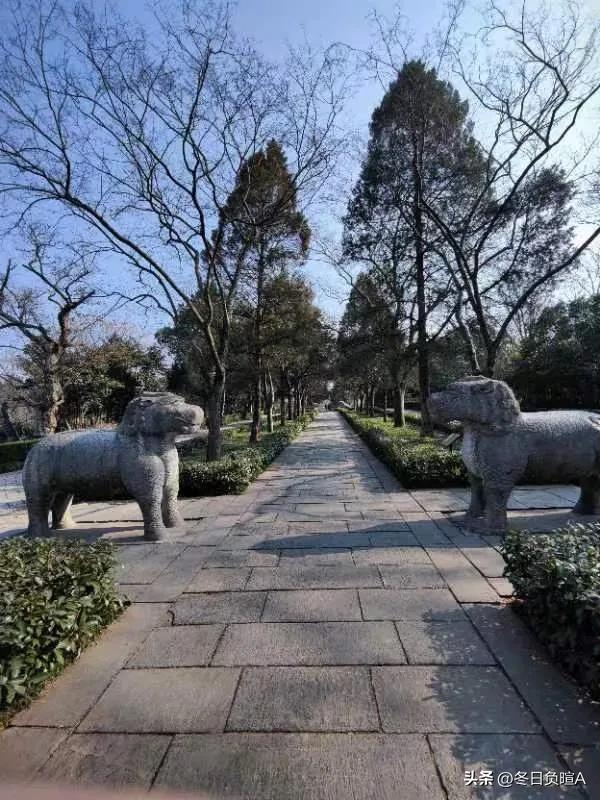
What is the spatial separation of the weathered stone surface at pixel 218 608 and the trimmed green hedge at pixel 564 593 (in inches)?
74.8

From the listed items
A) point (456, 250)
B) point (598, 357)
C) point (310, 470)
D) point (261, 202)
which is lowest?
point (310, 470)

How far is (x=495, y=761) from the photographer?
5.79ft

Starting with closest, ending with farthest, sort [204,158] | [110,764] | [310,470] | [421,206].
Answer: [110,764] → [204,158] → [310,470] → [421,206]

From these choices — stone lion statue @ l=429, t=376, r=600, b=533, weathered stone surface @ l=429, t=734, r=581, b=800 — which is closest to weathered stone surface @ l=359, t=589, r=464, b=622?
weathered stone surface @ l=429, t=734, r=581, b=800

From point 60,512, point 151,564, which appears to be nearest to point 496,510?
point 151,564

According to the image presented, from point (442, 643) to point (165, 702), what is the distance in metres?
1.70

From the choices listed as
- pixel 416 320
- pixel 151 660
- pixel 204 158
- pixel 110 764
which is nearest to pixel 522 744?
pixel 110 764

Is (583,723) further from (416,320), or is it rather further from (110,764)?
(416,320)

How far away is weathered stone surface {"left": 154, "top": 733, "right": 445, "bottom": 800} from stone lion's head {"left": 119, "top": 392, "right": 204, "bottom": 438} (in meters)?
3.27

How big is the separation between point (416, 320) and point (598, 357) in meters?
7.61

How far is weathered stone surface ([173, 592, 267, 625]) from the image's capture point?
3.05 metres

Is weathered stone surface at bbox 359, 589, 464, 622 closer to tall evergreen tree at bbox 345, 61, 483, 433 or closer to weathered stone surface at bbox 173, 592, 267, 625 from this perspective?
weathered stone surface at bbox 173, 592, 267, 625

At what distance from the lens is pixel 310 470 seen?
10.2m

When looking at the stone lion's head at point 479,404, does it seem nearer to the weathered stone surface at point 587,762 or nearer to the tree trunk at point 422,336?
the weathered stone surface at point 587,762
